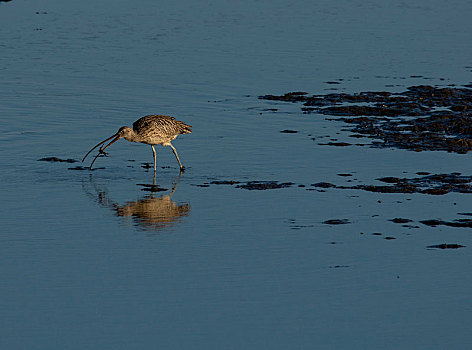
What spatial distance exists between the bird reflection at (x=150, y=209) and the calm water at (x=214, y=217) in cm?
5

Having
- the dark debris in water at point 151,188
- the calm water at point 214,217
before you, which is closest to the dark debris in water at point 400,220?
the calm water at point 214,217

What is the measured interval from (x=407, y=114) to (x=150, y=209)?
8886 millimetres

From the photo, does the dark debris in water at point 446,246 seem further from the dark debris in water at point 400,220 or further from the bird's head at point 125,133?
the bird's head at point 125,133

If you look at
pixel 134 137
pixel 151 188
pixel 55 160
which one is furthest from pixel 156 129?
pixel 151 188

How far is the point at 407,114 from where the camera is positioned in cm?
2294

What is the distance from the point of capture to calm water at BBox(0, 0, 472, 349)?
1100 cm

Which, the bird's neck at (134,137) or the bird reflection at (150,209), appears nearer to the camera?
the bird reflection at (150,209)

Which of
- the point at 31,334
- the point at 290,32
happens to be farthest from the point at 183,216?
the point at 290,32

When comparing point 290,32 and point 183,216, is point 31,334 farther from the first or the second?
point 290,32

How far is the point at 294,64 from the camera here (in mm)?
29000

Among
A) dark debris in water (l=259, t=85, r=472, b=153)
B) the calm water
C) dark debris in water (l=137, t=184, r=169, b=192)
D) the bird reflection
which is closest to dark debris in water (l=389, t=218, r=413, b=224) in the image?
the calm water

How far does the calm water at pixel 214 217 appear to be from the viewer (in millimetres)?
11000

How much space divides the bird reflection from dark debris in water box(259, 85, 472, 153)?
4868 millimetres

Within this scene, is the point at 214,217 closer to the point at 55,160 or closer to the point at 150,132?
the point at 150,132
